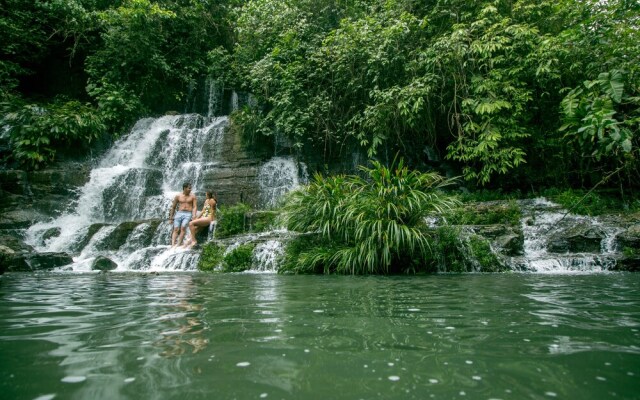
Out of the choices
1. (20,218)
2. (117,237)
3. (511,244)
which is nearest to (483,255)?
(511,244)

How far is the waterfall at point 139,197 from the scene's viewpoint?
9.76m

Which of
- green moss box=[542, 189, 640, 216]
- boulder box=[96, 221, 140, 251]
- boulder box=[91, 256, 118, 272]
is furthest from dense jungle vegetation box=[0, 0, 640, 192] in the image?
boulder box=[91, 256, 118, 272]

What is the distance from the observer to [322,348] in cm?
200

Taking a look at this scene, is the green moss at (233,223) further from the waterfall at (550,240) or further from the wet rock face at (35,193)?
the waterfall at (550,240)

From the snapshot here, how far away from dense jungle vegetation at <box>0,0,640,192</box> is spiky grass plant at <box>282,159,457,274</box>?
400 cm

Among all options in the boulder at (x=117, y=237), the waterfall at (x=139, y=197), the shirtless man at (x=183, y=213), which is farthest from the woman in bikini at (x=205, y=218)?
the boulder at (x=117, y=237)

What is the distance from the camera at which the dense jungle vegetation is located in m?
10.9

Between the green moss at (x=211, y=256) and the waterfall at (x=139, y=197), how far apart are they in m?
0.25

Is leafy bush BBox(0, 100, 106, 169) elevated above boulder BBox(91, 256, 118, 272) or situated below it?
above

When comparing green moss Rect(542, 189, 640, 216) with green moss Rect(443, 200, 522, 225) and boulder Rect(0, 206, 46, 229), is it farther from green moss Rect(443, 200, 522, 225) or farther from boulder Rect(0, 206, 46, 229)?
boulder Rect(0, 206, 46, 229)

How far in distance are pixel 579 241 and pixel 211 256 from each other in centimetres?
808

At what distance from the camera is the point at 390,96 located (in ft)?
37.3

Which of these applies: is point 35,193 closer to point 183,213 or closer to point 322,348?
point 183,213

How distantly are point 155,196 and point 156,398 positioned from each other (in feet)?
41.0
